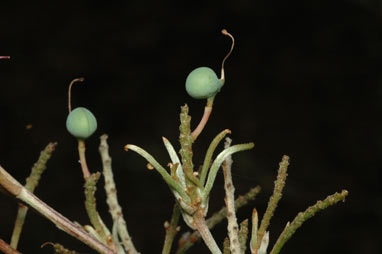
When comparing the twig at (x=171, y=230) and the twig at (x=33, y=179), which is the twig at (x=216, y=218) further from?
the twig at (x=33, y=179)

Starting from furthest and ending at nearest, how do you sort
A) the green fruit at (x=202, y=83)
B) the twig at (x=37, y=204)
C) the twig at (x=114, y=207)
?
the twig at (x=114, y=207) → the green fruit at (x=202, y=83) → the twig at (x=37, y=204)

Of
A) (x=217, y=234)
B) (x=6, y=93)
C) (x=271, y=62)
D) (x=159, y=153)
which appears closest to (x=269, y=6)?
(x=271, y=62)

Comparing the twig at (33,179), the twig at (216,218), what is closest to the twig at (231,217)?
the twig at (216,218)

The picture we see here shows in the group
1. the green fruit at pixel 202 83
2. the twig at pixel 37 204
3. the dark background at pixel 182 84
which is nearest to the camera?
the twig at pixel 37 204

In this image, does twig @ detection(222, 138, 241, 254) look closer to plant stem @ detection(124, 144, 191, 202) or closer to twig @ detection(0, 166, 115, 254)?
plant stem @ detection(124, 144, 191, 202)

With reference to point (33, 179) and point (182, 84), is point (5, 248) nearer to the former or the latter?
point (33, 179)

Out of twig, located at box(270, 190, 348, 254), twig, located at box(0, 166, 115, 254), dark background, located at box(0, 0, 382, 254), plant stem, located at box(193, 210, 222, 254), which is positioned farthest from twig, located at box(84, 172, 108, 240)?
dark background, located at box(0, 0, 382, 254)

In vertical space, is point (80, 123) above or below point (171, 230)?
above

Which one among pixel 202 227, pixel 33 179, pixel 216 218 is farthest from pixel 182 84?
pixel 202 227

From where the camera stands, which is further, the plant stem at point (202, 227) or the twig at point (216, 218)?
the twig at point (216, 218)

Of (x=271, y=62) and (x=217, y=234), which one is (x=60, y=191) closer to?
(x=217, y=234)
